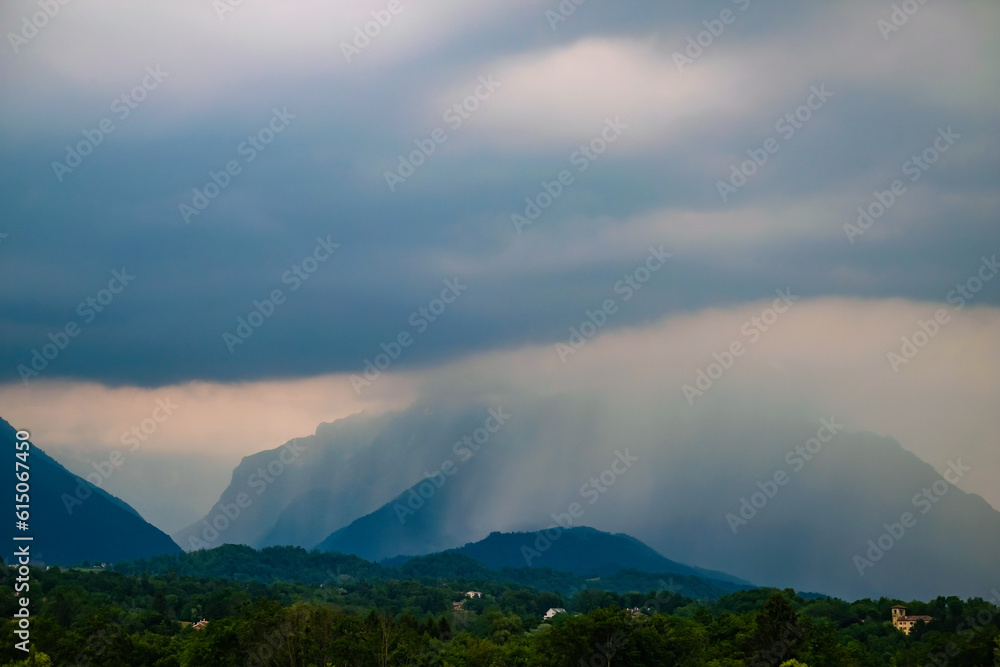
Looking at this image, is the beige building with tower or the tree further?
the beige building with tower

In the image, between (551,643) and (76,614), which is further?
(76,614)

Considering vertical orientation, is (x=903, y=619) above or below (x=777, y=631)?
above

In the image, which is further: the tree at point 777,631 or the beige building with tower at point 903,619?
the beige building with tower at point 903,619

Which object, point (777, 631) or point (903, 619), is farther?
point (903, 619)

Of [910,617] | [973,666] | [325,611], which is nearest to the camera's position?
[973,666]

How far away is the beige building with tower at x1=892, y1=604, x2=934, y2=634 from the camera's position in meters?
140

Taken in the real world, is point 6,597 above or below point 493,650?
above

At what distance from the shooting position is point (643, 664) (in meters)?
81.8

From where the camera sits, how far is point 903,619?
5709 inches

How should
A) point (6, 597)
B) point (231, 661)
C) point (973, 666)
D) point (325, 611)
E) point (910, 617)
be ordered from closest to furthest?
point (973, 666), point (231, 661), point (325, 611), point (6, 597), point (910, 617)

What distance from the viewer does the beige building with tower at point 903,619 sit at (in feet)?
459

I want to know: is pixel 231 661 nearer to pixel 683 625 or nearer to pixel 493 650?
pixel 493 650

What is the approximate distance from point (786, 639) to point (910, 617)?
8072 cm

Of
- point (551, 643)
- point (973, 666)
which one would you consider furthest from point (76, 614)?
point (973, 666)
